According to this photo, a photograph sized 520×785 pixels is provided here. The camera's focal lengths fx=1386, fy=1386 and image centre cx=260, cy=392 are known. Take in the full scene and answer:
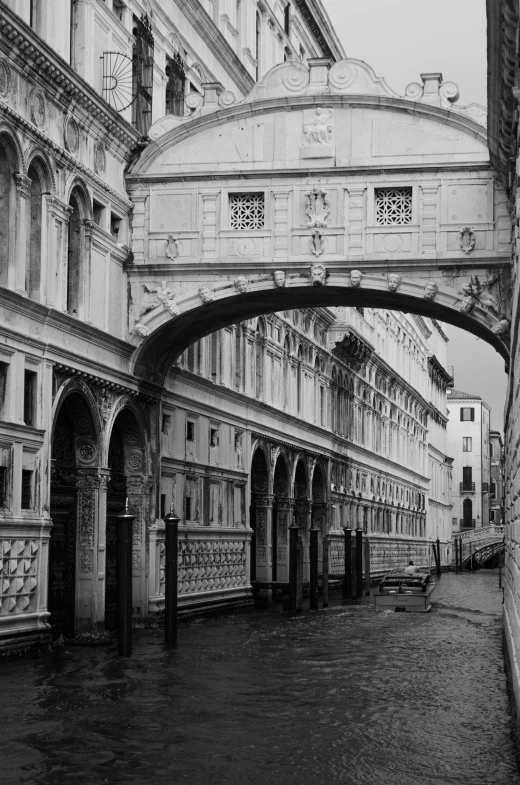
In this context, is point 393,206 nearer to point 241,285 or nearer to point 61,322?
point 241,285

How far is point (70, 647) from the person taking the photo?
855 inches

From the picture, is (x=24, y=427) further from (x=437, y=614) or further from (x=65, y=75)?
(x=437, y=614)

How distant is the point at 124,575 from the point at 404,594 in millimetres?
15188

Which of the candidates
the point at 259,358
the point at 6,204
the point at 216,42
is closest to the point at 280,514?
the point at 259,358

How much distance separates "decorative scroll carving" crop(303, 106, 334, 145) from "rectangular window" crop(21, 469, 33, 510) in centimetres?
804

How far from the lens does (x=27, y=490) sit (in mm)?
20109

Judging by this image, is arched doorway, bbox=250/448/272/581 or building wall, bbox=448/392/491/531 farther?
building wall, bbox=448/392/491/531

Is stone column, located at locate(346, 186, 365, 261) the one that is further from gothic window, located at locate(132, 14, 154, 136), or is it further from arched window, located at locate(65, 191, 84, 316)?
arched window, located at locate(65, 191, 84, 316)

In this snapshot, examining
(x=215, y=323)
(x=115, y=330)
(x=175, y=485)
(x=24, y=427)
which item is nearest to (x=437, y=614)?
(x=175, y=485)

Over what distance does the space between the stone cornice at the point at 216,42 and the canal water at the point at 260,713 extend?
513 inches

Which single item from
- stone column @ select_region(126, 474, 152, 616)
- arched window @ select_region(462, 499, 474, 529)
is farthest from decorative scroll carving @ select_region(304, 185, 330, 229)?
arched window @ select_region(462, 499, 474, 529)

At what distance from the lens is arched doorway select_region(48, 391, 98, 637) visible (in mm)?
22422

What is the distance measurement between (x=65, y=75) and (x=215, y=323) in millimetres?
6826

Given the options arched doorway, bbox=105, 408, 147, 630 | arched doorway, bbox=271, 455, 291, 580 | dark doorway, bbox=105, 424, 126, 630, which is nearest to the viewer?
dark doorway, bbox=105, 424, 126, 630
